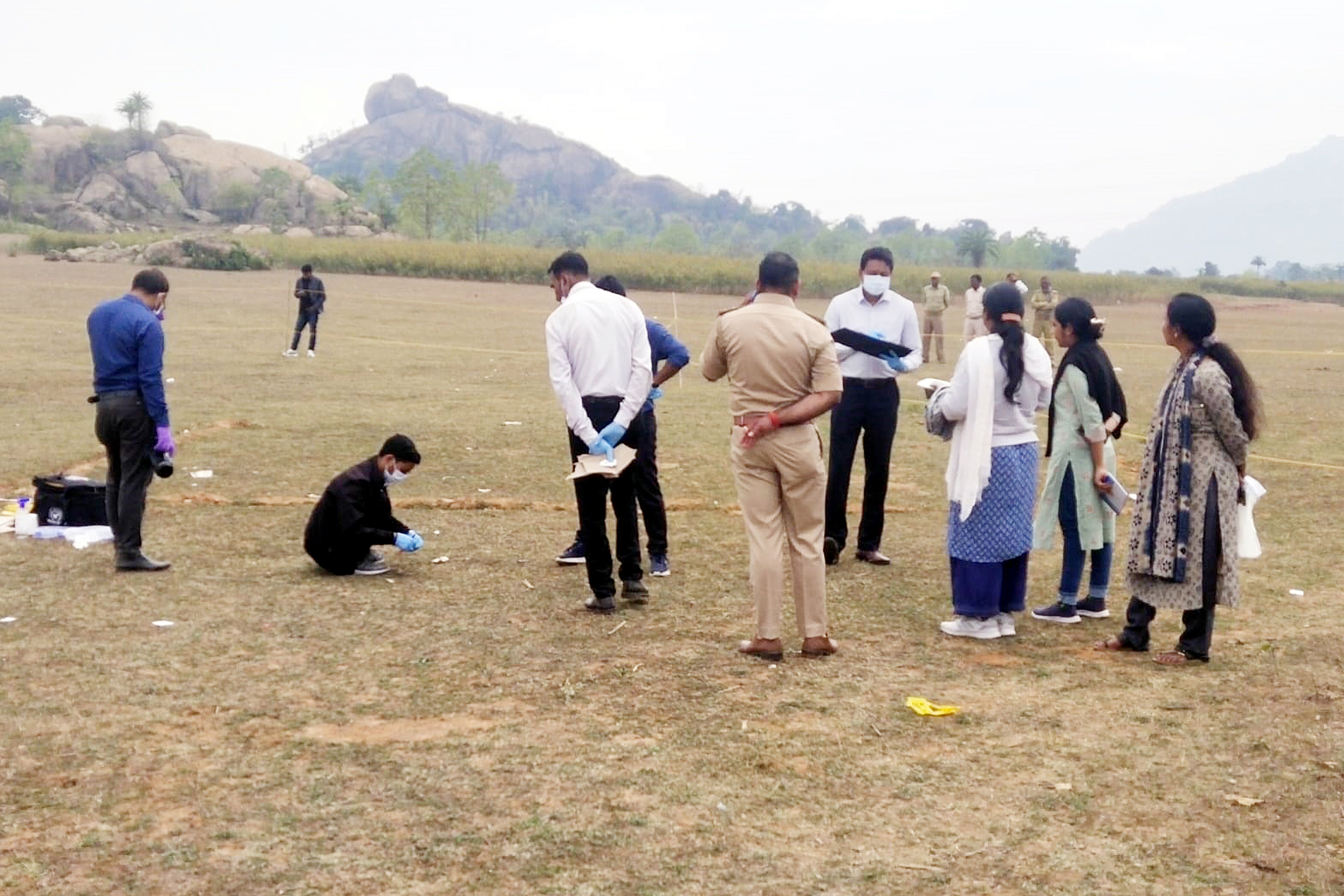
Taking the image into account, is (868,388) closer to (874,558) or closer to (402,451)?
(874,558)

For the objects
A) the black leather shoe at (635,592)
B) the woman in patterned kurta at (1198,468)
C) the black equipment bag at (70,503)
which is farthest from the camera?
the black equipment bag at (70,503)

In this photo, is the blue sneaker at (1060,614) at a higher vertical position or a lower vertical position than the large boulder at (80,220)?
lower

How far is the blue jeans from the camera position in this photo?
23.7 feet

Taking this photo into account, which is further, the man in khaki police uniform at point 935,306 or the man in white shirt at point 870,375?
the man in khaki police uniform at point 935,306

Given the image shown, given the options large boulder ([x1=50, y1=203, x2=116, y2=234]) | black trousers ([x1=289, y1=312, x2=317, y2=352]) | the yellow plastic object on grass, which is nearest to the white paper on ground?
the yellow plastic object on grass

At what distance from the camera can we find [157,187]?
11188 centimetres

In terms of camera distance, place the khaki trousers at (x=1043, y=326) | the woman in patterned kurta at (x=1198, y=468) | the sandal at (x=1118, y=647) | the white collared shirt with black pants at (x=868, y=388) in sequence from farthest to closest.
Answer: the khaki trousers at (x=1043, y=326) < the white collared shirt with black pants at (x=868, y=388) < the sandal at (x=1118, y=647) < the woman in patterned kurta at (x=1198, y=468)

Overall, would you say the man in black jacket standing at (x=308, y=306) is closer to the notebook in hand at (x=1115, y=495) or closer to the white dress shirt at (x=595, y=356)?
the white dress shirt at (x=595, y=356)

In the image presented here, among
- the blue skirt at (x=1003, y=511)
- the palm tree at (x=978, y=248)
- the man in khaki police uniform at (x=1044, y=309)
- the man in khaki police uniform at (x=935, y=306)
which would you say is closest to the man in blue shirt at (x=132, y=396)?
the blue skirt at (x=1003, y=511)

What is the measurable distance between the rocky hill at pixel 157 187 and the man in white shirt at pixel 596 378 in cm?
9708

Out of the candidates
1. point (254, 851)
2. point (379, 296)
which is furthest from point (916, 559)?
point (379, 296)

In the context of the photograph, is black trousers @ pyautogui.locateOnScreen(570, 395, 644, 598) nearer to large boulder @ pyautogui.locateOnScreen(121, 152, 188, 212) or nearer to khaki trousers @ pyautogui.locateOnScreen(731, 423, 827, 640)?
khaki trousers @ pyautogui.locateOnScreen(731, 423, 827, 640)

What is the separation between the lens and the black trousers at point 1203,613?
6.25 meters

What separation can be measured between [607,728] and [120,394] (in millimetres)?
4109
